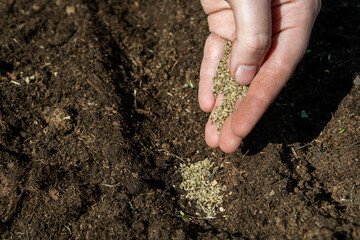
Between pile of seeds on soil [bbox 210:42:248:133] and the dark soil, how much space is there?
12.7 inches

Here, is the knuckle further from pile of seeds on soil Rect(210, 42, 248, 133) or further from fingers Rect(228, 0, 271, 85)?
pile of seeds on soil Rect(210, 42, 248, 133)

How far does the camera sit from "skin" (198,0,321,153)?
2697mm

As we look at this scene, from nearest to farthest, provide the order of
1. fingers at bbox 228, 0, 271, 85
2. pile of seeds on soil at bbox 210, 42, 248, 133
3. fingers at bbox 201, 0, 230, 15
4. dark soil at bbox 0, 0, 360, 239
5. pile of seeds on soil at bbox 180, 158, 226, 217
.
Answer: fingers at bbox 228, 0, 271, 85, dark soil at bbox 0, 0, 360, 239, pile of seeds on soil at bbox 180, 158, 226, 217, pile of seeds on soil at bbox 210, 42, 248, 133, fingers at bbox 201, 0, 230, 15

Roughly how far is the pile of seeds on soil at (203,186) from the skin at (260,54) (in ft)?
0.75

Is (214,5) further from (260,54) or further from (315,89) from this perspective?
(315,89)

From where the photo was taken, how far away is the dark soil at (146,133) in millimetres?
2805

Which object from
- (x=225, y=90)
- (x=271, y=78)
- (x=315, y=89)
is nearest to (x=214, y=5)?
(x=225, y=90)

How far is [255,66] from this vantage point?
2.90 meters

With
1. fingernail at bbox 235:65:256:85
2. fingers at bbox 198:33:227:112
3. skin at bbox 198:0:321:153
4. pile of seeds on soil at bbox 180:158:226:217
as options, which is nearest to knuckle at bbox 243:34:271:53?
skin at bbox 198:0:321:153

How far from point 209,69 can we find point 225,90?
0.35 m

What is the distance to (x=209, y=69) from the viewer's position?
3.42 m

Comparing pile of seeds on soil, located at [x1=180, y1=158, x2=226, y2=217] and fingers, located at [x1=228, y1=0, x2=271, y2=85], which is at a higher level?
fingers, located at [x1=228, y1=0, x2=271, y2=85]

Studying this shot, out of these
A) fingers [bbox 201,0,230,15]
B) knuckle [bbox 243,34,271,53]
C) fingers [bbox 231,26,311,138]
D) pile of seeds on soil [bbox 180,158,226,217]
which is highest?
knuckle [bbox 243,34,271,53]

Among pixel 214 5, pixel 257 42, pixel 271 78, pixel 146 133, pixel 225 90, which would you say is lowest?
pixel 146 133
